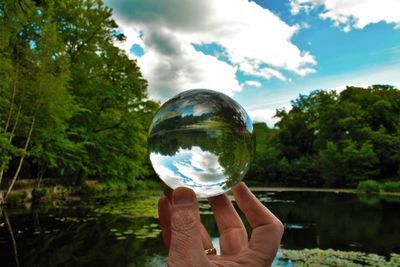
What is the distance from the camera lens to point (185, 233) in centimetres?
167

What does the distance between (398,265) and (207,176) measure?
6.77m

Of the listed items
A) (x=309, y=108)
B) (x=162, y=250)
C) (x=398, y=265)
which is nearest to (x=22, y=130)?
(x=162, y=250)

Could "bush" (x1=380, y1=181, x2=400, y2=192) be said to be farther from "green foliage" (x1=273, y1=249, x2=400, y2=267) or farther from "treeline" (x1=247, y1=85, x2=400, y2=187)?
"green foliage" (x1=273, y1=249, x2=400, y2=267)

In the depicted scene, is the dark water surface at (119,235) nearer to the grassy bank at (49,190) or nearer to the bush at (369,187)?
the grassy bank at (49,190)

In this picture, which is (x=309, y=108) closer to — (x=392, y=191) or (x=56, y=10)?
(x=392, y=191)

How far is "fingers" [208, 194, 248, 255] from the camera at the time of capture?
199 cm

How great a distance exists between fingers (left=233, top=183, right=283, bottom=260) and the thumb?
1.07 feet

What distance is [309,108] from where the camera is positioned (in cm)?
5331

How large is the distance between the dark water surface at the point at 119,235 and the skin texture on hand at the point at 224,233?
5397 mm

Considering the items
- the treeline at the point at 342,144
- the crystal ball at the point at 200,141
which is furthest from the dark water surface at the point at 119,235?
the treeline at the point at 342,144

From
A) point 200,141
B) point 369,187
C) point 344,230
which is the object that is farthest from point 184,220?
point 369,187

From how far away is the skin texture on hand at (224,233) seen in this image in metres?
1.65

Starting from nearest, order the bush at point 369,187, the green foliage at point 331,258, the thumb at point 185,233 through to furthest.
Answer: the thumb at point 185,233 < the green foliage at point 331,258 < the bush at point 369,187

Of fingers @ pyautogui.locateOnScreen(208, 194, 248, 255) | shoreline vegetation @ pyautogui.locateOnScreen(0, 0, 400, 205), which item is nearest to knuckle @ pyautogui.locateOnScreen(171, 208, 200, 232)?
fingers @ pyautogui.locateOnScreen(208, 194, 248, 255)
